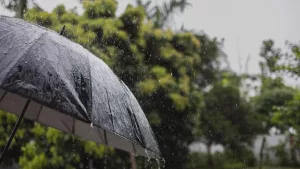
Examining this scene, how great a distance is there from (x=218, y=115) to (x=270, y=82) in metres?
7.40

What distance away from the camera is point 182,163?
7.84 meters

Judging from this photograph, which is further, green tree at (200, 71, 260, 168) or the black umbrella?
green tree at (200, 71, 260, 168)

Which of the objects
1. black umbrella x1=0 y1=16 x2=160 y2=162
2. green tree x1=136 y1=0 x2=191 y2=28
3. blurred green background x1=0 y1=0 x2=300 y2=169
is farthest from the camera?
green tree x1=136 y1=0 x2=191 y2=28

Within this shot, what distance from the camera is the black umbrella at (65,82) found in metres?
1.20

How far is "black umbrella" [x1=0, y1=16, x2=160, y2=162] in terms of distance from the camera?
3.95 ft

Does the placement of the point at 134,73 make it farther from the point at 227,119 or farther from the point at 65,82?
the point at 227,119

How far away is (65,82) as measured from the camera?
1294 mm

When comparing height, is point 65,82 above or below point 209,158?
above

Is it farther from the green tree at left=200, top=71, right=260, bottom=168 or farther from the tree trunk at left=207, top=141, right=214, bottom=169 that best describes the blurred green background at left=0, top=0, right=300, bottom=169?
the tree trunk at left=207, top=141, right=214, bottom=169

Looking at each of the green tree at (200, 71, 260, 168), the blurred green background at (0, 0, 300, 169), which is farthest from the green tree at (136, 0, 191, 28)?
the green tree at (200, 71, 260, 168)


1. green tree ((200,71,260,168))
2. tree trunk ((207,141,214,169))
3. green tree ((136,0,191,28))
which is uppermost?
green tree ((136,0,191,28))

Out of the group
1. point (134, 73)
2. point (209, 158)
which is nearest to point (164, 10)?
point (134, 73)

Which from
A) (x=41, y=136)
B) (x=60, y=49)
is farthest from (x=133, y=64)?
(x=60, y=49)

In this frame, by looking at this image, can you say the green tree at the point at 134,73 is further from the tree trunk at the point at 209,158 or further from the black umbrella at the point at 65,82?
the tree trunk at the point at 209,158
